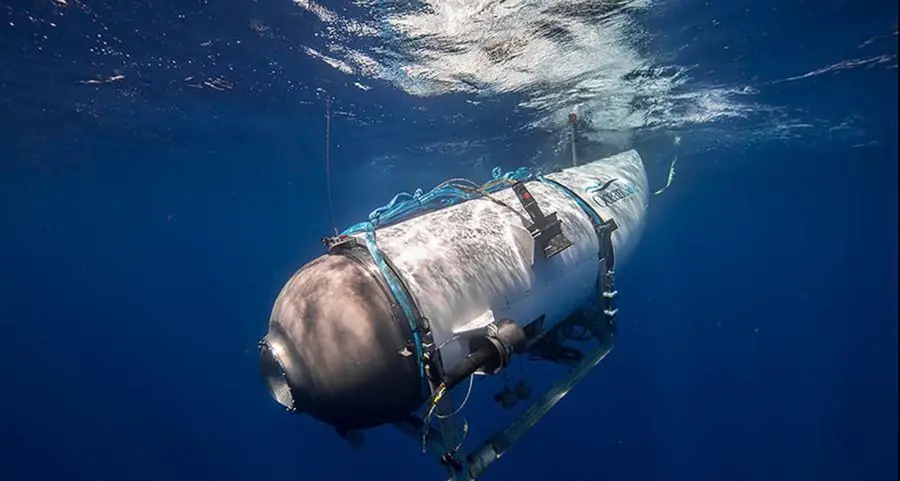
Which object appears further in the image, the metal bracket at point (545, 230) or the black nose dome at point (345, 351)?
the metal bracket at point (545, 230)

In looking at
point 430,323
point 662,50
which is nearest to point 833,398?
point 662,50

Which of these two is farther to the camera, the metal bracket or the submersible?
the metal bracket

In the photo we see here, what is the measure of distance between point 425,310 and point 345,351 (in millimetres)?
667

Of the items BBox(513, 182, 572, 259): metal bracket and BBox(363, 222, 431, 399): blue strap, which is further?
BBox(513, 182, 572, 259): metal bracket

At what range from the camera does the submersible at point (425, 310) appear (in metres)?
3.27

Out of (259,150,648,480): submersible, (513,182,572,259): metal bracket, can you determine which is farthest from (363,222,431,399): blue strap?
(513,182,572,259): metal bracket

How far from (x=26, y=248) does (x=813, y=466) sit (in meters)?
64.3

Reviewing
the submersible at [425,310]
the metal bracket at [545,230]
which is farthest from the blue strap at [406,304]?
the metal bracket at [545,230]

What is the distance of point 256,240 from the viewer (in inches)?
2291

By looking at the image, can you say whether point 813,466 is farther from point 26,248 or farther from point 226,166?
point 26,248

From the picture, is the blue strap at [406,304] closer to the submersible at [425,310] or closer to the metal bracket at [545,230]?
the submersible at [425,310]

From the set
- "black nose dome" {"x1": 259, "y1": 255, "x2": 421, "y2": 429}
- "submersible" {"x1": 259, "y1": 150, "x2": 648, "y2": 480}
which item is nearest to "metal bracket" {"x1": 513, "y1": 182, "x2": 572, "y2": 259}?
"submersible" {"x1": 259, "y1": 150, "x2": 648, "y2": 480}

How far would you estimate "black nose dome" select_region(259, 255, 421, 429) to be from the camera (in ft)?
10.6

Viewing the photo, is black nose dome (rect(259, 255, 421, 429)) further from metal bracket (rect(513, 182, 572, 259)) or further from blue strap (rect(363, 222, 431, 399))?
metal bracket (rect(513, 182, 572, 259))
